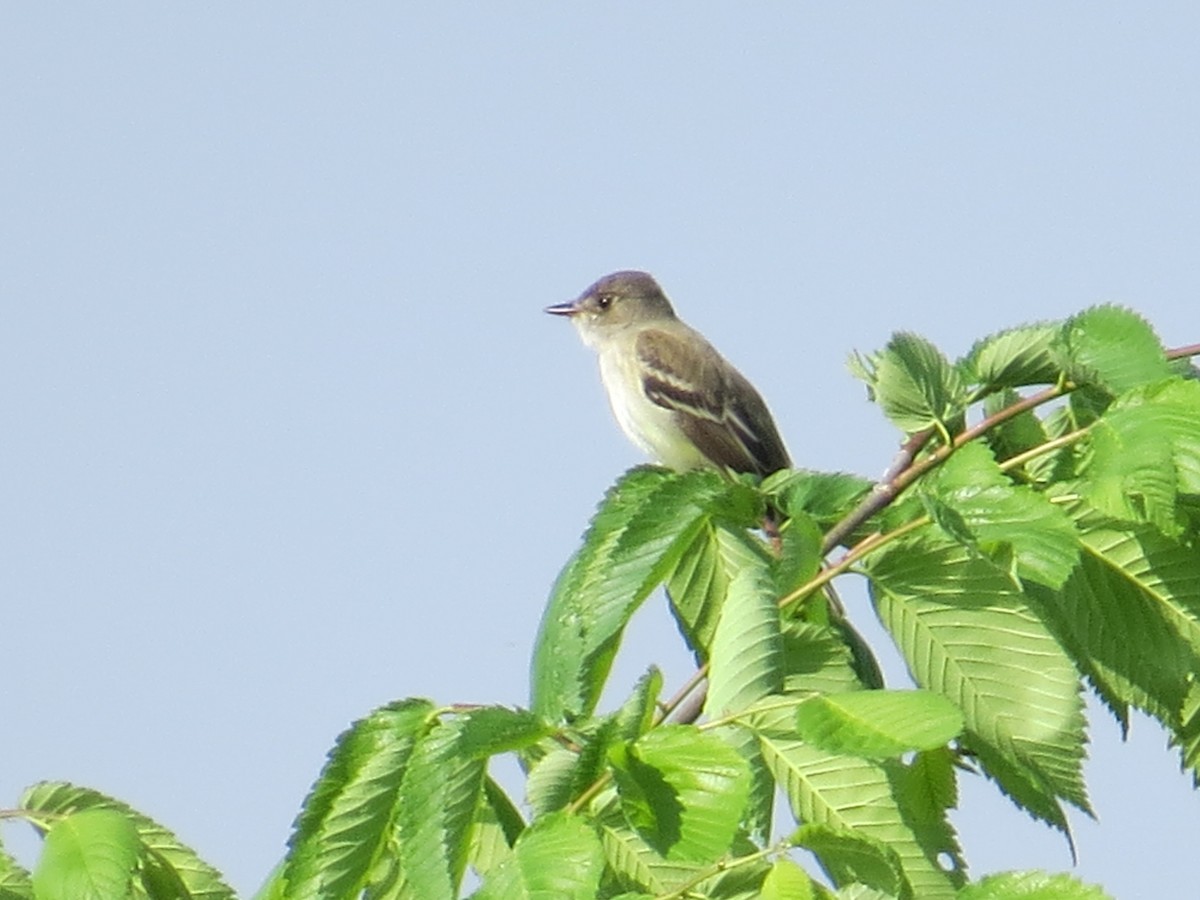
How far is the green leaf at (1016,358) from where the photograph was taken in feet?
10.5

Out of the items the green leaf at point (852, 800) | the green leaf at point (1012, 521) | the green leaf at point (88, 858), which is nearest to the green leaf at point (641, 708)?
the green leaf at point (852, 800)

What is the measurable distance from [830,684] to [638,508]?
42cm

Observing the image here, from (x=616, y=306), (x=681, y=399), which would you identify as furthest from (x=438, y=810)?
(x=616, y=306)

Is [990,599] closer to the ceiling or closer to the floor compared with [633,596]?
closer to the floor

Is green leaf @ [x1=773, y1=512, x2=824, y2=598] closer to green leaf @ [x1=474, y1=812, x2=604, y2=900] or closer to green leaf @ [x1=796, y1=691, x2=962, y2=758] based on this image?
green leaf @ [x1=796, y1=691, x2=962, y2=758]

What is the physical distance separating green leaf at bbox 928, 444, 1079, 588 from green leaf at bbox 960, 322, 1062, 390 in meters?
0.30

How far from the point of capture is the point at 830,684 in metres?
2.95

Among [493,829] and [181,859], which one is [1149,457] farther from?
[181,859]

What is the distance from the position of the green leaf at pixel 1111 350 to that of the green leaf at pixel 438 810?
118 cm

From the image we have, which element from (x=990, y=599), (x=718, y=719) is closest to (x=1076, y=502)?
(x=990, y=599)

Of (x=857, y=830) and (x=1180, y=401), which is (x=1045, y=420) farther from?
A: (x=857, y=830)

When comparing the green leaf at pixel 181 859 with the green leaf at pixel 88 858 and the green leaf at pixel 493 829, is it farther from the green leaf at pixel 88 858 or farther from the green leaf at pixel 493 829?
the green leaf at pixel 493 829

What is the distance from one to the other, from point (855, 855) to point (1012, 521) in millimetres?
556

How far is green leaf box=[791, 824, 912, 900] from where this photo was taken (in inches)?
104
